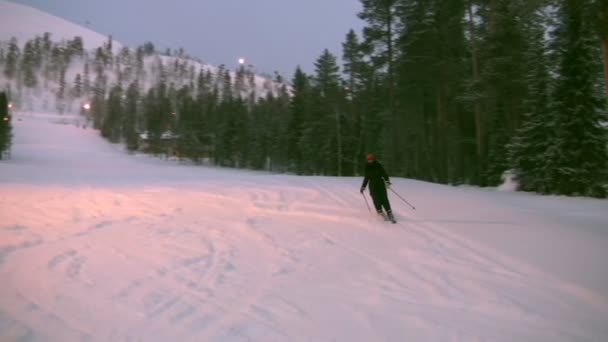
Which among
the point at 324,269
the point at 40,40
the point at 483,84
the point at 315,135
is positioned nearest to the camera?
the point at 324,269

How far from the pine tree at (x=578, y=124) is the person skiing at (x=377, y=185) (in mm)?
12938

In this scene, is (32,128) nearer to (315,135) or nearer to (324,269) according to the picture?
(315,135)

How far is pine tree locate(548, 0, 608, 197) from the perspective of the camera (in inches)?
641

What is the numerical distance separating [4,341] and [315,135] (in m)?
35.1

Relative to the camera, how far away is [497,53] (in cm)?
2033

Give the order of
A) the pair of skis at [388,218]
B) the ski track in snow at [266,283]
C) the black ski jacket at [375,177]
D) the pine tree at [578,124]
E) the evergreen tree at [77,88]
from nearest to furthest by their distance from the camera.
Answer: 1. the ski track in snow at [266,283]
2. the pair of skis at [388,218]
3. the black ski jacket at [375,177]
4. the pine tree at [578,124]
5. the evergreen tree at [77,88]

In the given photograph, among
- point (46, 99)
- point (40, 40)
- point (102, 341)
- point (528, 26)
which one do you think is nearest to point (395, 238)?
point (102, 341)

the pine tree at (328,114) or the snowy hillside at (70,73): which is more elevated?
the snowy hillside at (70,73)

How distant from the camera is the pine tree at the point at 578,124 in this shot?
16.3 m

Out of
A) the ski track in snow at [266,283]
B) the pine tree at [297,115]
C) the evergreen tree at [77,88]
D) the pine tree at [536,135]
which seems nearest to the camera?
the ski track in snow at [266,283]

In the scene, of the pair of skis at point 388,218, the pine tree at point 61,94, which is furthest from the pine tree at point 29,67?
the pair of skis at point 388,218

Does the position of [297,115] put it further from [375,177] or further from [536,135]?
[375,177]

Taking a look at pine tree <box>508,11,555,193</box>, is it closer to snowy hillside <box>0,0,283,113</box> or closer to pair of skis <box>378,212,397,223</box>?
pair of skis <box>378,212,397,223</box>

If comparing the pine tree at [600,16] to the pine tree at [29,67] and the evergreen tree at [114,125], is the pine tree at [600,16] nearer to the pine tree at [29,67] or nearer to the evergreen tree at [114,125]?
the evergreen tree at [114,125]
